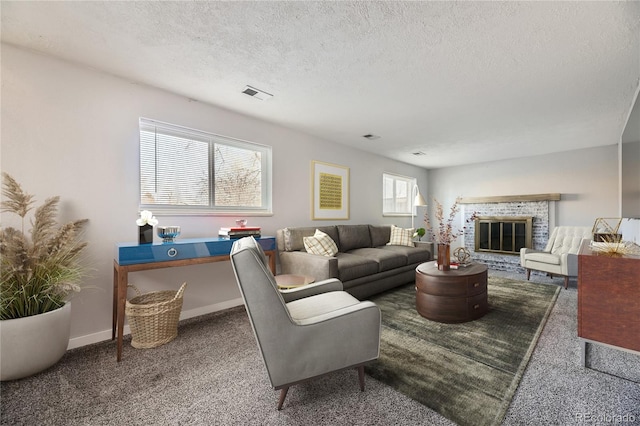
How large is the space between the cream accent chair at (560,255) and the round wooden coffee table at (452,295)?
80.0 inches

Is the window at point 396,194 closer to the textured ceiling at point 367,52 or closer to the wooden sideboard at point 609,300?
the textured ceiling at point 367,52

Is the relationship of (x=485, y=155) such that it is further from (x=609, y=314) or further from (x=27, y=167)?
(x=27, y=167)

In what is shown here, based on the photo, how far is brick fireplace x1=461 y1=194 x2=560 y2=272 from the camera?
5.07 meters

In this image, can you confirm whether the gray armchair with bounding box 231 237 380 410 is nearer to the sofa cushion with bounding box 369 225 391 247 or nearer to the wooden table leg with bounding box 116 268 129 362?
the wooden table leg with bounding box 116 268 129 362

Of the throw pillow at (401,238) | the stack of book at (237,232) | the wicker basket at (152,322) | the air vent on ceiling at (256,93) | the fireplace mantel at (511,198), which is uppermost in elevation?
the air vent on ceiling at (256,93)

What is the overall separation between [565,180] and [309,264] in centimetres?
529

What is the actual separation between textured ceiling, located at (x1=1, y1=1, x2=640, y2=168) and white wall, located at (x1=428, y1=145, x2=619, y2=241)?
70.9 inches

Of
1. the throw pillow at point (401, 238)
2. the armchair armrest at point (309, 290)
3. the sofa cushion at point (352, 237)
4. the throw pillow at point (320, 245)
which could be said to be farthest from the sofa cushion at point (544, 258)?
the armchair armrest at point (309, 290)

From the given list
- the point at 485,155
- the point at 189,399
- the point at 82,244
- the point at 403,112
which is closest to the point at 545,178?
the point at 485,155

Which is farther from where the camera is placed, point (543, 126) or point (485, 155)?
point (485, 155)

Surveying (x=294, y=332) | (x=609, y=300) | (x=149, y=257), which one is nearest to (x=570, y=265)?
(x=609, y=300)

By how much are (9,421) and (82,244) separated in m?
1.09

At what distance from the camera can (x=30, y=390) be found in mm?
1624

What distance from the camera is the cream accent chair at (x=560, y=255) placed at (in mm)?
3750
